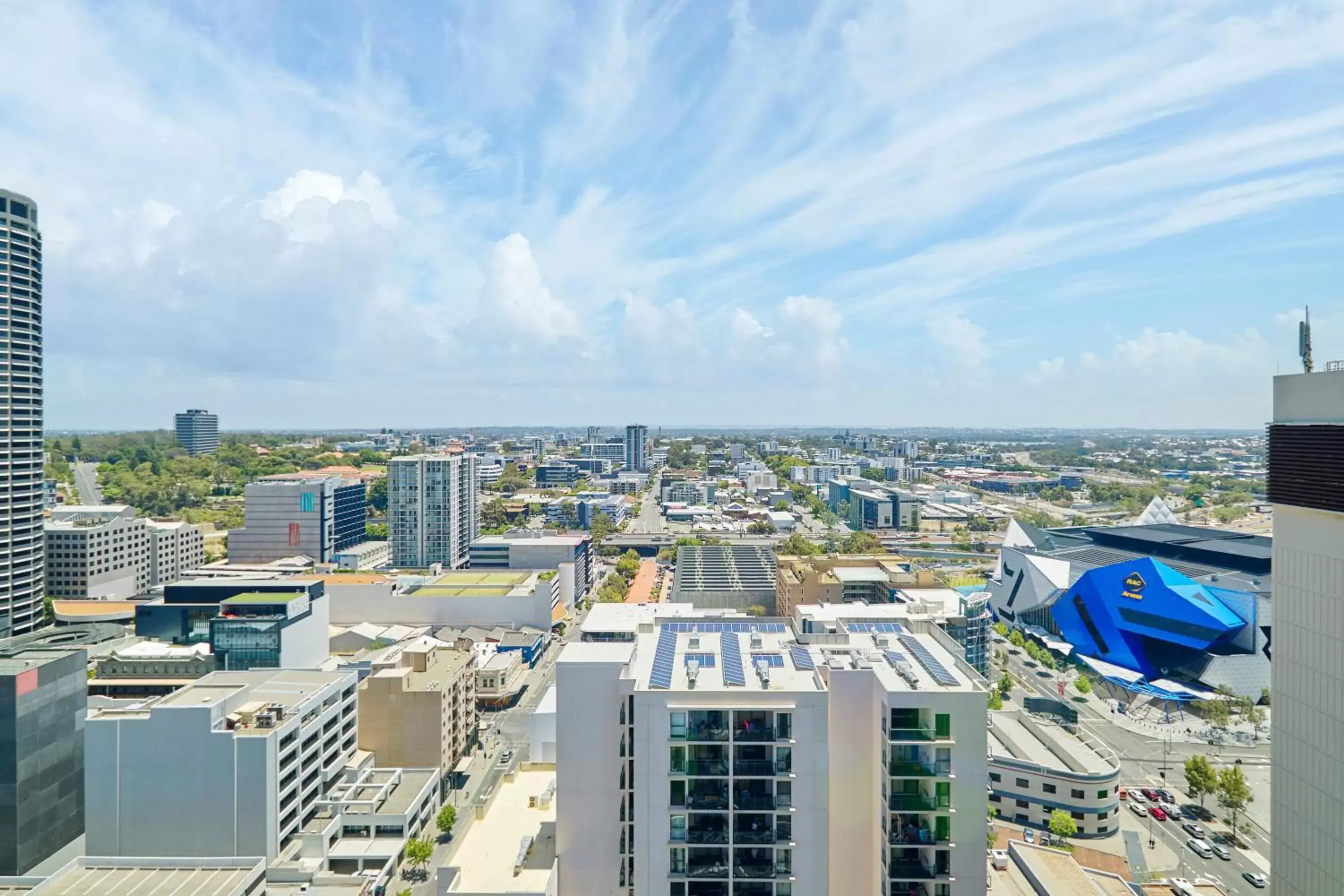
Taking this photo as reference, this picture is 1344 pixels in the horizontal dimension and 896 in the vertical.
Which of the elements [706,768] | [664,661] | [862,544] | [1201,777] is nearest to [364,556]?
[862,544]

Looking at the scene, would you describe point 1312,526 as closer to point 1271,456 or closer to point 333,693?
point 1271,456

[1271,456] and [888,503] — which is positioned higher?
[1271,456]

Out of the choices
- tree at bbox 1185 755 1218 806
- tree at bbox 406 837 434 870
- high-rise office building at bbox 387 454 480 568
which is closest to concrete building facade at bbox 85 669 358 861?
tree at bbox 406 837 434 870

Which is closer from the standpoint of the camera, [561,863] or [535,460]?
[561,863]

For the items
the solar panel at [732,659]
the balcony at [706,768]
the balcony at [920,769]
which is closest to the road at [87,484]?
the solar panel at [732,659]

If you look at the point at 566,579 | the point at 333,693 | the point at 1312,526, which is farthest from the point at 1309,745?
the point at 566,579

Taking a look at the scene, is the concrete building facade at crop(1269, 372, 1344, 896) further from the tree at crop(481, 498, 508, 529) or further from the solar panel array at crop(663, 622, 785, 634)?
the tree at crop(481, 498, 508, 529)
